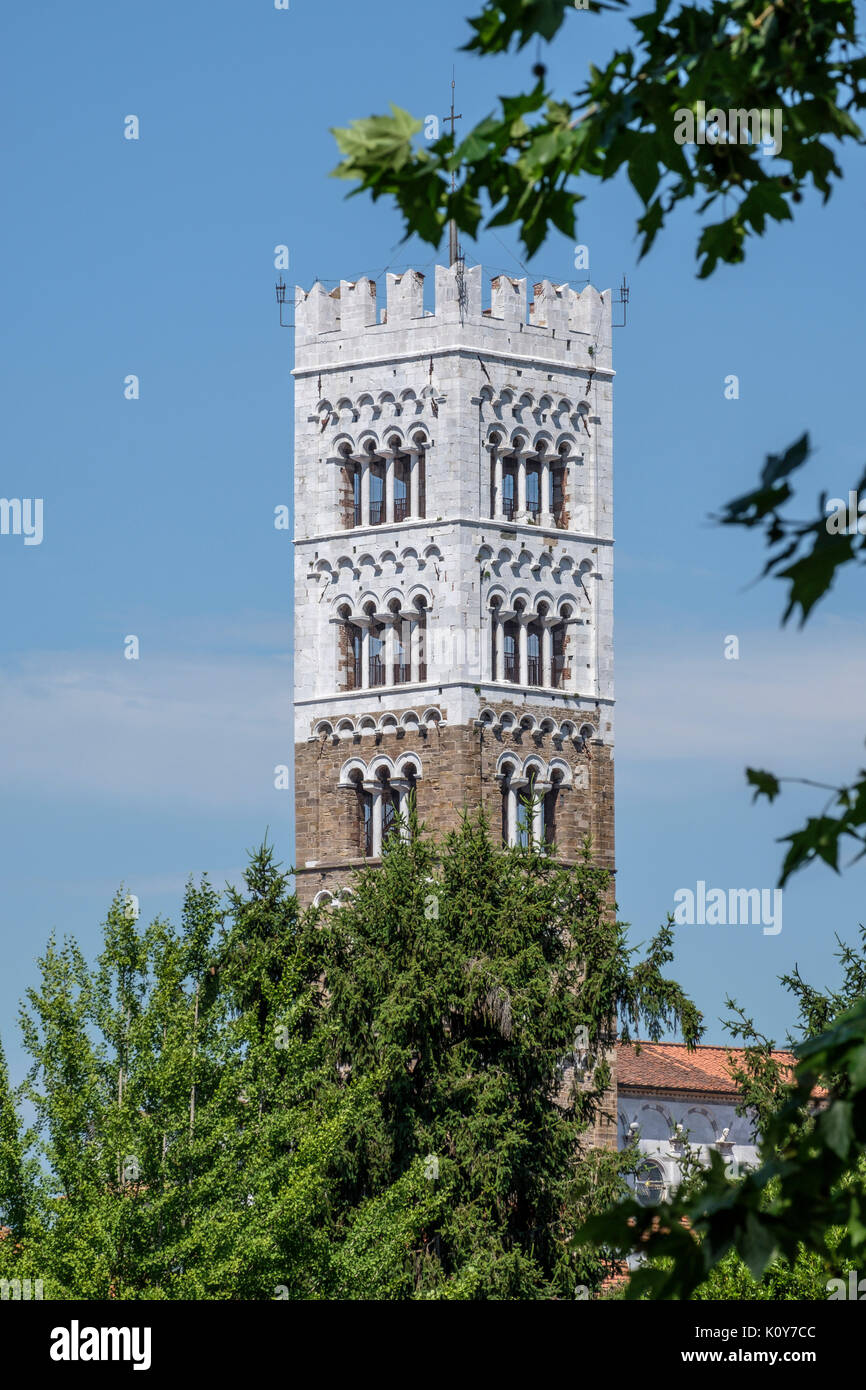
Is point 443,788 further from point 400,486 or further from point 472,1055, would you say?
point 472,1055

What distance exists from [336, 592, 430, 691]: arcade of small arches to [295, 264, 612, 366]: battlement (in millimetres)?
7332

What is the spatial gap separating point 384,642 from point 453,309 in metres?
8.97

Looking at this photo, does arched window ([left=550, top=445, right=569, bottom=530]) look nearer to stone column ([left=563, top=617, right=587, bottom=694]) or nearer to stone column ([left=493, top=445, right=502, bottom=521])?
stone column ([left=493, top=445, right=502, bottom=521])

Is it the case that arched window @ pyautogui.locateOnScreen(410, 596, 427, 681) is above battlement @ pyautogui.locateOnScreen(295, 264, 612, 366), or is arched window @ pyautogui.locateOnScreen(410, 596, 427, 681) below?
below

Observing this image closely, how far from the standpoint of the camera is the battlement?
66.8 m

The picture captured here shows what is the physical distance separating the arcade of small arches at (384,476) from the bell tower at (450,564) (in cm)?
5

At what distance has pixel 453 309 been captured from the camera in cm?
6669

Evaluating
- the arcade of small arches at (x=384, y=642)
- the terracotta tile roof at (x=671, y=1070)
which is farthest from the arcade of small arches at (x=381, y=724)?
the terracotta tile roof at (x=671, y=1070)

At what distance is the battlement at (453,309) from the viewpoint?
66.8 m

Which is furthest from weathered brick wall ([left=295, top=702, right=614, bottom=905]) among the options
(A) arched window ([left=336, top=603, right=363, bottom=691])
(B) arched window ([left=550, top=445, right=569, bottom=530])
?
(B) arched window ([left=550, top=445, right=569, bottom=530])

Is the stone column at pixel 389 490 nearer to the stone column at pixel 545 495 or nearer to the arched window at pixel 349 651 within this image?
the arched window at pixel 349 651

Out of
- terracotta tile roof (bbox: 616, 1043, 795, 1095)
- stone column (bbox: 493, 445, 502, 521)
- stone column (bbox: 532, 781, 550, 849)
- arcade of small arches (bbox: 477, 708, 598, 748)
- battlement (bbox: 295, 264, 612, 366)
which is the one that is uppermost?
battlement (bbox: 295, 264, 612, 366)

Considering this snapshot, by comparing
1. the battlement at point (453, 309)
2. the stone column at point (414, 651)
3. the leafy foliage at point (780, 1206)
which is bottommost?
the leafy foliage at point (780, 1206)
